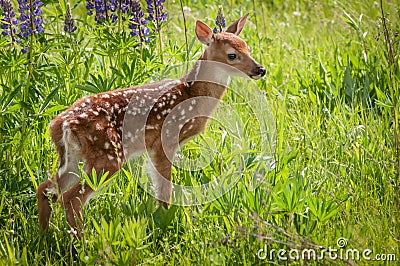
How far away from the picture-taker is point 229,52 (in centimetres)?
461

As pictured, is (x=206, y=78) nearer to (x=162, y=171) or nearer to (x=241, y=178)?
(x=162, y=171)

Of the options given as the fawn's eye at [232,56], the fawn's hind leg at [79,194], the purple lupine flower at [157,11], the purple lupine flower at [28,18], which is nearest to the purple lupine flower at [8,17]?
the purple lupine flower at [28,18]

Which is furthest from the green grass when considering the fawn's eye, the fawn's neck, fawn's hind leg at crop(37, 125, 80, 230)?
the fawn's eye

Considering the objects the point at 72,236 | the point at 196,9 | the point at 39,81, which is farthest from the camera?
the point at 196,9

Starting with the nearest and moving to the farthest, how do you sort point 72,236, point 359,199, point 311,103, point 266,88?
point 72,236, point 359,199, point 311,103, point 266,88

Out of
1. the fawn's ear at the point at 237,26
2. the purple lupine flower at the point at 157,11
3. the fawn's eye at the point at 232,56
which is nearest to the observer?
the fawn's eye at the point at 232,56

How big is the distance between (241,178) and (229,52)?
919 mm

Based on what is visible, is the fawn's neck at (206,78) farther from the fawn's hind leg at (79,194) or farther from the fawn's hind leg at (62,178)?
the fawn's hind leg at (62,178)

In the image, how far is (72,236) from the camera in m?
3.68

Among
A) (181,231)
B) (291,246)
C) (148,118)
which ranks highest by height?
(148,118)

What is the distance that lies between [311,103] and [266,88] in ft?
1.74

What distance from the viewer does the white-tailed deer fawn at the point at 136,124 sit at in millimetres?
4043

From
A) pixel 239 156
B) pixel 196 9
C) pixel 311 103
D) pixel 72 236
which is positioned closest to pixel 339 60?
pixel 311 103

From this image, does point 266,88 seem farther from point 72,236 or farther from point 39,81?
point 72,236
